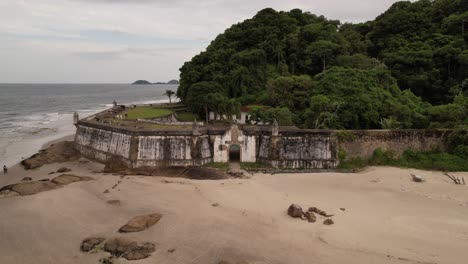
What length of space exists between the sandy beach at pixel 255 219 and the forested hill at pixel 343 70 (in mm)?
8548

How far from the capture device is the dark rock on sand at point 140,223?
1789 centimetres

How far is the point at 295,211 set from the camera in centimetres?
1916

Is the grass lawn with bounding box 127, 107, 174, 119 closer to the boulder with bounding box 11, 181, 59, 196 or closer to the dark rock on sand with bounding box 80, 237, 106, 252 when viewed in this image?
the boulder with bounding box 11, 181, 59, 196

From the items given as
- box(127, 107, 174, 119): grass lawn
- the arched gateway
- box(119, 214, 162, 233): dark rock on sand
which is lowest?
box(119, 214, 162, 233): dark rock on sand

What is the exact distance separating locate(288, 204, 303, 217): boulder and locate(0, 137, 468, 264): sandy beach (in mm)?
372

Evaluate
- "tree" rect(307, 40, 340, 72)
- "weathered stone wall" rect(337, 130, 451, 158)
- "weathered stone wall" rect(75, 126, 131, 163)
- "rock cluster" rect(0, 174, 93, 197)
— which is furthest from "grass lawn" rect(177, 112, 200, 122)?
"weathered stone wall" rect(337, 130, 451, 158)

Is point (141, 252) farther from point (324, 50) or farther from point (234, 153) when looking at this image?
point (324, 50)

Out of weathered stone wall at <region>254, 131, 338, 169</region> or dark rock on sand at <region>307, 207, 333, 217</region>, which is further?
weathered stone wall at <region>254, 131, 338, 169</region>

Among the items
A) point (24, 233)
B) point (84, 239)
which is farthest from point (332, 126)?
point (24, 233)

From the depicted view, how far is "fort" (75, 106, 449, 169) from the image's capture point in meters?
27.9

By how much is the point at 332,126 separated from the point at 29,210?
2457 centimetres

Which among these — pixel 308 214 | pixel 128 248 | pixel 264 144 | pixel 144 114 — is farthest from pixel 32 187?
pixel 144 114

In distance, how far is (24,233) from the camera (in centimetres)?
1789

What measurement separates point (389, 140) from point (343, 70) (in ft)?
38.9
